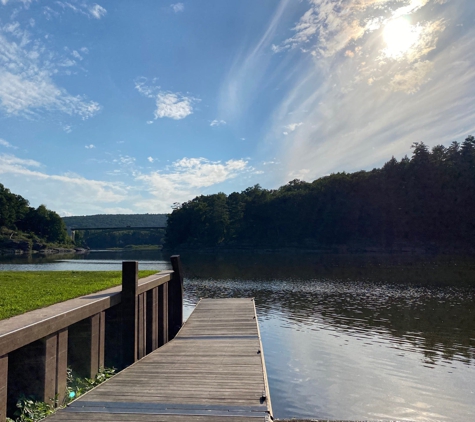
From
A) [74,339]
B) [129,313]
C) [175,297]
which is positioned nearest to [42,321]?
[74,339]

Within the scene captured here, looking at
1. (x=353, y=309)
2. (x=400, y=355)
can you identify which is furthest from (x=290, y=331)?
(x=353, y=309)

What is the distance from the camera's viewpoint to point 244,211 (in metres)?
118

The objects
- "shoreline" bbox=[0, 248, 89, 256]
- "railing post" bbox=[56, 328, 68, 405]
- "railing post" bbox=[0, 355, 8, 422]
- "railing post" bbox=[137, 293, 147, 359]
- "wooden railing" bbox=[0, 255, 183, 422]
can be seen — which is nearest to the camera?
"railing post" bbox=[0, 355, 8, 422]

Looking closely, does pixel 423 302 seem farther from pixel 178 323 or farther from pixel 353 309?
pixel 178 323

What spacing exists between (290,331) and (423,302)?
438 inches

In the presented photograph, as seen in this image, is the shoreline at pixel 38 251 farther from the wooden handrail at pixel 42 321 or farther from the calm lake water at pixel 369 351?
the wooden handrail at pixel 42 321

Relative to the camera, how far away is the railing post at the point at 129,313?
9430mm

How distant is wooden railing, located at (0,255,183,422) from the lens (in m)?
5.84

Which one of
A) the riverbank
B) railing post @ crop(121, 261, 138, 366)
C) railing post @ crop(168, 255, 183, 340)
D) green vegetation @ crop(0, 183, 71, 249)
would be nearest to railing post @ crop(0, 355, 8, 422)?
railing post @ crop(121, 261, 138, 366)

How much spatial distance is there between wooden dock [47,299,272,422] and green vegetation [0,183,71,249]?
12295cm

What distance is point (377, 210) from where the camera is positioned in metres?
94.4

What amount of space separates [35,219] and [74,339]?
138606 mm

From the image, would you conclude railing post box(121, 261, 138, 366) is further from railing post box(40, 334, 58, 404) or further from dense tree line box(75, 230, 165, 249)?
dense tree line box(75, 230, 165, 249)

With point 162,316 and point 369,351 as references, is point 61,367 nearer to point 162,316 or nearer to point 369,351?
point 162,316
